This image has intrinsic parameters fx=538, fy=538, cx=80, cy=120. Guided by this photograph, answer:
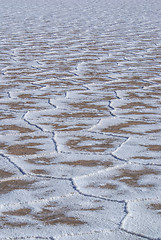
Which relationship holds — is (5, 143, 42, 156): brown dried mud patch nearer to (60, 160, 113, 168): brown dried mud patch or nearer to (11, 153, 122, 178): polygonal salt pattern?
(11, 153, 122, 178): polygonal salt pattern

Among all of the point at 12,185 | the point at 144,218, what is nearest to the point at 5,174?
the point at 12,185

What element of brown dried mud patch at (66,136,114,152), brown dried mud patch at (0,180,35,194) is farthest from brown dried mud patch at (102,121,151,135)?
brown dried mud patch at (0,180,35,194)

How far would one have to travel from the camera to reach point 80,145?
2.57 meters

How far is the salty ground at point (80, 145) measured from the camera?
1743 mm

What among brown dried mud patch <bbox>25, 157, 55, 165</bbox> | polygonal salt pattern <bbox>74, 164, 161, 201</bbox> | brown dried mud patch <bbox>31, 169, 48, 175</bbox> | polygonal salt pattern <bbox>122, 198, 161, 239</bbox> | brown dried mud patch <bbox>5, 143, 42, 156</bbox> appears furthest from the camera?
brown dried mud patch <bbox>5, 143, 42, 156</bbox>

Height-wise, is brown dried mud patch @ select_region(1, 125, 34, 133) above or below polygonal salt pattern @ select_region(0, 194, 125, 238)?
below

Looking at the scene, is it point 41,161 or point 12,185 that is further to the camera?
point 41,161

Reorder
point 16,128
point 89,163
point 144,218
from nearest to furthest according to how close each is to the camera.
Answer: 1. point 144,218
2. point 89,163
3. point 16,128

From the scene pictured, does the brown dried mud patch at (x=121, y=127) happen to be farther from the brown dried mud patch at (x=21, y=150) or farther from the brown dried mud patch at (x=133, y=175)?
the brown dried mud patch at (x=133, y=175)

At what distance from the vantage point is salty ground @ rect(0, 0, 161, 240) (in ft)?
5.72

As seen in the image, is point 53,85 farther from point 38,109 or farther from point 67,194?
point 67,194

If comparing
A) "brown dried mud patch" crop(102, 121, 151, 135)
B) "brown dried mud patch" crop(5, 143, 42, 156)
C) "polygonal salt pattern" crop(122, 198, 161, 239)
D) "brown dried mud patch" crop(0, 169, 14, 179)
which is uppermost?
"polygonal salt pattern" crop(122, 198, 161, 239)

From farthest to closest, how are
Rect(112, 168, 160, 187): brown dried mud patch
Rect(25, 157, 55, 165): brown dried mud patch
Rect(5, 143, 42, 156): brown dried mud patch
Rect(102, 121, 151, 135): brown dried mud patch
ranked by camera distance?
Rect(102, 121, 151, 135): brown dried mud patch, Rect(5, 143, 42, 156): brown dried mud patch, Rect(25, 157, 55, 165): brown dried mud patch, Rect(112, 168, 160, 187): brown dried mud patch

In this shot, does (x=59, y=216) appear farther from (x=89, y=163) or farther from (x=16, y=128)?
(x=16, y=128)
